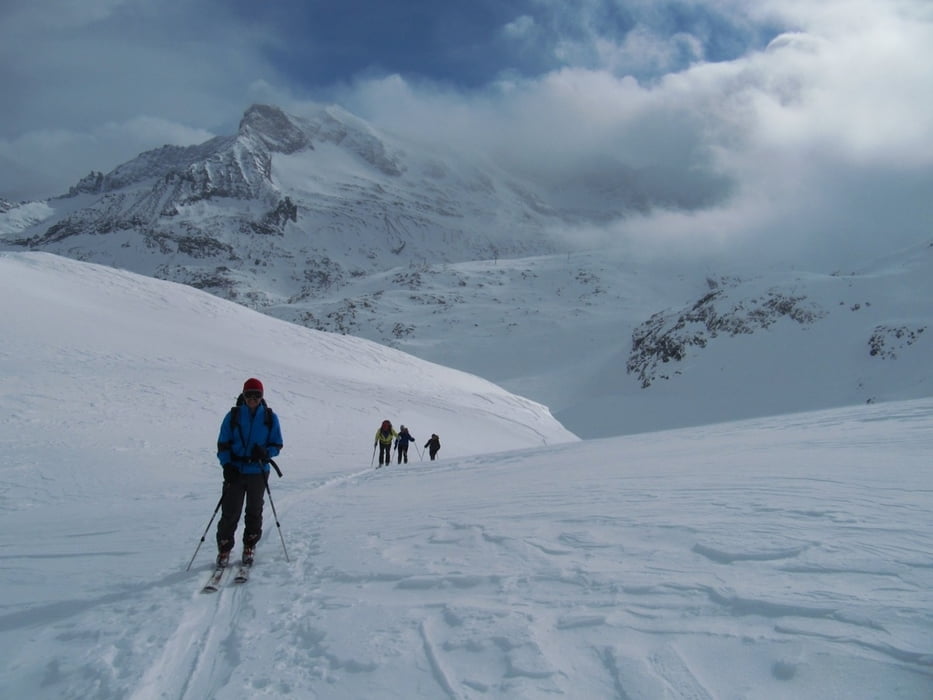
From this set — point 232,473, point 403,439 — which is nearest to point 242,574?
point 232,473

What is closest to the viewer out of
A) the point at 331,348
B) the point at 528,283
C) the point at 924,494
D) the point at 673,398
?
the point at 924,494

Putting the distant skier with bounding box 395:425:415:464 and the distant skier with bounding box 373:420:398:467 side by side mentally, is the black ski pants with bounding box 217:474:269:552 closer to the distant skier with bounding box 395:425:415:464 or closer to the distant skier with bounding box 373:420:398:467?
the distant skier with bounding box 373:420:398:467

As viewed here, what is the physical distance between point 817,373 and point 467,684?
56212 mm

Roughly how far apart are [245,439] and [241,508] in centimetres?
81

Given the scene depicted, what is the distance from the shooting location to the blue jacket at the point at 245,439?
647cm

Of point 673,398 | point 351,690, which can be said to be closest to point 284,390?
point 351,690

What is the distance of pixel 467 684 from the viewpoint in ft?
11.8

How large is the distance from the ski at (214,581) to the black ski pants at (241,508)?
0.81ft

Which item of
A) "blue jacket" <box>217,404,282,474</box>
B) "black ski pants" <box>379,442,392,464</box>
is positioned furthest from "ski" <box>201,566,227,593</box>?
"black ski pants" <box>379,442,392,464</box>

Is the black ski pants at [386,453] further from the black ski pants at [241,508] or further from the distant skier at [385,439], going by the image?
the black ski pants at [241,508]

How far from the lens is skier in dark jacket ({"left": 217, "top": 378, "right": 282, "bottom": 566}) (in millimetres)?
6441

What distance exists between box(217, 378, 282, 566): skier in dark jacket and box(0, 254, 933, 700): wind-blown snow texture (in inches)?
20.6

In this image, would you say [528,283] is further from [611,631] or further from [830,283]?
[611,631]

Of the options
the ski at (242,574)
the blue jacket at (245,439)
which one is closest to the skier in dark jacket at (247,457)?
the blue jacket at (245,439)
